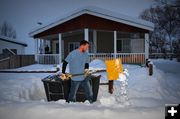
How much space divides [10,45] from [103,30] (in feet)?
57.9

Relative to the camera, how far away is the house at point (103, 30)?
2142cm

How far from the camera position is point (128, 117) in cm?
544

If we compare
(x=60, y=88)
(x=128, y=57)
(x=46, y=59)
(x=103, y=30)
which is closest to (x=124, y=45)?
(x=128, y=57)

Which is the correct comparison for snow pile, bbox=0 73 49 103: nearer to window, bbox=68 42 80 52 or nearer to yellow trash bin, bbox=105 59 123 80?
yellow trash bin, bbox=105 59 123 80

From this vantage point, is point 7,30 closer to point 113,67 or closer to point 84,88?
point 113,67

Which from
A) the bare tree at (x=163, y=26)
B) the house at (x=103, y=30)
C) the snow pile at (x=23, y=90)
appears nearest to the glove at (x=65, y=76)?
the snow pile at (x=23, y=90)

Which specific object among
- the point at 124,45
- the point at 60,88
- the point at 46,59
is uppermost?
the point at 124,45

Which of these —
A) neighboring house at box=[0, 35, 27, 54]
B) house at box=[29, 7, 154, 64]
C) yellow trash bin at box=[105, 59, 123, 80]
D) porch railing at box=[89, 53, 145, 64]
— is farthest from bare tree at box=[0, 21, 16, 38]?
yellow trash bin at box=[105, 59, 123, 80]

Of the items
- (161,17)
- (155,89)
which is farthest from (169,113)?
(161,17)

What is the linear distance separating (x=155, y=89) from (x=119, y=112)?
6209 mm

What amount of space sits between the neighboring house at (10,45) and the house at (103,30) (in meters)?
11.6

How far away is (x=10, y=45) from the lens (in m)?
36.3

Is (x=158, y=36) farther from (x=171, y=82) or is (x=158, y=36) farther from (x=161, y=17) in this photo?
(x=171, y=82)

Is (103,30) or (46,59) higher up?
(103,30)
